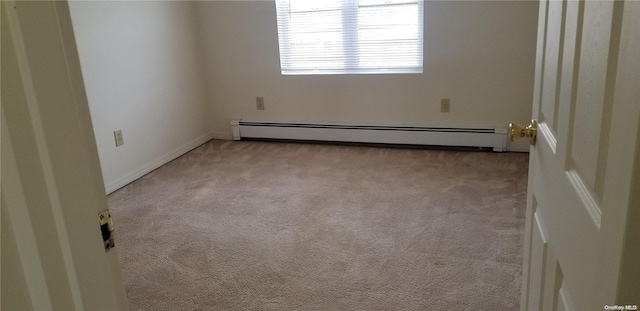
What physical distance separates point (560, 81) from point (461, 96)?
10.8ft

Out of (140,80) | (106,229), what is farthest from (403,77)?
(106,229)

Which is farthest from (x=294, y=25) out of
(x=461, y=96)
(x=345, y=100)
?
(x=461, y=96)

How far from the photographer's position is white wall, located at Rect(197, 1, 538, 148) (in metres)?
3.82

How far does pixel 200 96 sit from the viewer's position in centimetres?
470

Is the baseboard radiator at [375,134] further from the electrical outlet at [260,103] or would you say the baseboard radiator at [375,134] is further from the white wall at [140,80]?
the white wall at [140,80]

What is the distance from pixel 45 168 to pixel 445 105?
12.5ft

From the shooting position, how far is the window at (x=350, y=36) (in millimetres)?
4035

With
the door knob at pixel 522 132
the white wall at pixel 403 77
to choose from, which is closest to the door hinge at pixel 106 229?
the door knob at pixel 522 132

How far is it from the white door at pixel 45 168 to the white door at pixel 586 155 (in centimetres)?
65

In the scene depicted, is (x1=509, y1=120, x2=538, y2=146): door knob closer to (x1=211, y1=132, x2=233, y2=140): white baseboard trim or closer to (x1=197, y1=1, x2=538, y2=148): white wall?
(x1=197, y1=1, x2=538, y2=148): white wall

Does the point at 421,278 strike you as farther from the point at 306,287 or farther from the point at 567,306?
the point at 567,306

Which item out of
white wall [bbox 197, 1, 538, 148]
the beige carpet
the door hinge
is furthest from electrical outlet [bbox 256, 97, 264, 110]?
the door hinge

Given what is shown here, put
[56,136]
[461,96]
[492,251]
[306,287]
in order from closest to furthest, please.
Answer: [56,136] < [306,287] < [492,251] < [461,96]

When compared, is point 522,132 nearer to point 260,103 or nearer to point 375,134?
point 375,134
